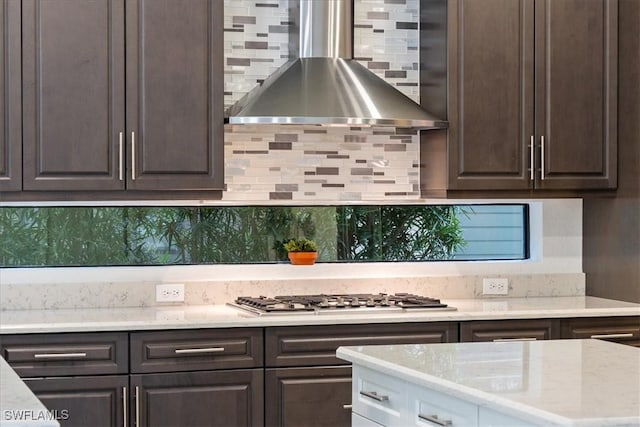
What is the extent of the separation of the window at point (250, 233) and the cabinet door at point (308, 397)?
2.83ft

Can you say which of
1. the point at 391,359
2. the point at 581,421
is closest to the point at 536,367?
the point at 391,359

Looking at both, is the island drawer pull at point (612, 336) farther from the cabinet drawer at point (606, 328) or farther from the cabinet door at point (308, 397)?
the cabinet door at point (308, 397)

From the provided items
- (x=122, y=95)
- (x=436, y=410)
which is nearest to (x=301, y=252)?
(x=122, y=95)

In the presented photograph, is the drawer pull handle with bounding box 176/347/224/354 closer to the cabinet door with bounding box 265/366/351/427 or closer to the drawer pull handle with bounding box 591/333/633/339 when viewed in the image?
the cabinet door with bounding box 265/366/351/427

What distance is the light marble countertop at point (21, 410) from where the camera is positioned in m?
2.31

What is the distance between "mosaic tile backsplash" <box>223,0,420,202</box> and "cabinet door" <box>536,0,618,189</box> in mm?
652

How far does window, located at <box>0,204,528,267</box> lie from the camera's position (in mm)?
4977

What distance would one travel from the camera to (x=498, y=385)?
2807 millimetres

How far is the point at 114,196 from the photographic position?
4.64m

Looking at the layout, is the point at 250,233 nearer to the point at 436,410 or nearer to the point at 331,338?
the point at 331,338

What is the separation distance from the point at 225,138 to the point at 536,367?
238cm

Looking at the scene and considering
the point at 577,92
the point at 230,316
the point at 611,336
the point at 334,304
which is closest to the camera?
the point at 230,316

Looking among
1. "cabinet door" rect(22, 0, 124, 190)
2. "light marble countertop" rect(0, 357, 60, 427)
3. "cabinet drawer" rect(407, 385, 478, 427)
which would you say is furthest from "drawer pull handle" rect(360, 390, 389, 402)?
"cabinet door" rect(22, 0, 124, 190)

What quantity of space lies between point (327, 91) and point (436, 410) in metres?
2.23
